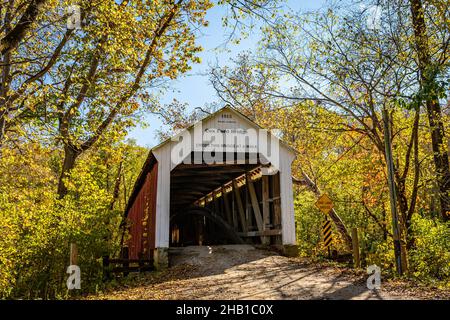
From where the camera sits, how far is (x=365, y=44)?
34.7ft

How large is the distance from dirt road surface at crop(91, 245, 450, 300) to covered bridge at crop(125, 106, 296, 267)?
95 centimetres

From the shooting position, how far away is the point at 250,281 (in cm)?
780

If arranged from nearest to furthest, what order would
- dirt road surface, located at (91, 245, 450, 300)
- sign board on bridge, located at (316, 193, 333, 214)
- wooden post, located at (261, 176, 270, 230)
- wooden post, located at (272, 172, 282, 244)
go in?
1. dirt road surface, located at (91, 245, 450, 300)
2. sign board on bridge, located at (316, 193, 333, 214)
3. wooden post, located at (272, 172, 282, 244)
4. wooden post, located at (261, 176, 270, 230)

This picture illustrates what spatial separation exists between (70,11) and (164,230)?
18.5 ft

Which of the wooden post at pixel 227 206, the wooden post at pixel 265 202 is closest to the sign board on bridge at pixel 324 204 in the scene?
the wooden post at pixel 265 202

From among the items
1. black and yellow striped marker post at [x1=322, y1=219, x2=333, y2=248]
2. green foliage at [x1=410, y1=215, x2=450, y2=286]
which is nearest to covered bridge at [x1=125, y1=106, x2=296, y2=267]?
black and yellow striped marker post at [x1=322, y1=219, x2=333, y2=248]

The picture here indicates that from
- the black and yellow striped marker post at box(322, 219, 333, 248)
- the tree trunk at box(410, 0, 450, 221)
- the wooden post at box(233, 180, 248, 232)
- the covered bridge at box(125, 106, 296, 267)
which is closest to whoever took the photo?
the tree trunk at box(410, 0, 450, 221)

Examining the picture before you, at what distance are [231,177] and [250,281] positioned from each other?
7.35 meters

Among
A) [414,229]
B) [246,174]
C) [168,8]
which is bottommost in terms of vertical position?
[414,229]

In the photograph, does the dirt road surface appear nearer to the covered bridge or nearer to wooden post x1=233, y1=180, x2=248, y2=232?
the covered bridge

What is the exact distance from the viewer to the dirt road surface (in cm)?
638

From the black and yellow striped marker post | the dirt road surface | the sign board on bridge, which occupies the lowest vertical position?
the dirt road surface
